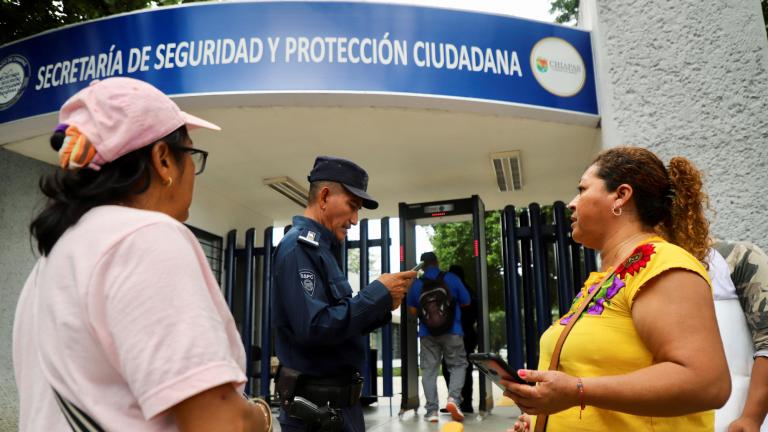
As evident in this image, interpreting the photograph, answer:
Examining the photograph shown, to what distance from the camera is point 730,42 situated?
3480 mm

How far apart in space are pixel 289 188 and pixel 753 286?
5.88 m

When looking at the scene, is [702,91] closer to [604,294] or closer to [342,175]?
[342,175]

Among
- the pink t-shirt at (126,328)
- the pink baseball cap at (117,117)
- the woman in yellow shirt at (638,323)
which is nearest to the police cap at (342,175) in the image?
the woman in yellow shirt at (638,323)

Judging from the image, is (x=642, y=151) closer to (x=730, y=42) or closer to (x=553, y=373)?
(x=553, y=373)

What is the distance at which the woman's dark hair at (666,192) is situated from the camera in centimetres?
158

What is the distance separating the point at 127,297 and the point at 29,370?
0.87ft

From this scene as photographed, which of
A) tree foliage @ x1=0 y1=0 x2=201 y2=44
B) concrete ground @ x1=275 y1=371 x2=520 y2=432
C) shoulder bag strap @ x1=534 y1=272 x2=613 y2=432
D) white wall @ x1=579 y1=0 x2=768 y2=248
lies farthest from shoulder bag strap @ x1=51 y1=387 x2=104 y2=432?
tree foliage @ x1=0 y1=0 x2=201 y2=44

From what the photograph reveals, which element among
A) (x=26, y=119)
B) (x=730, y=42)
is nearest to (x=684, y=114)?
(x=730, y=42)

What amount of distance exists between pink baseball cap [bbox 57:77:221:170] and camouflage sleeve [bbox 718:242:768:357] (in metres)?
1.94

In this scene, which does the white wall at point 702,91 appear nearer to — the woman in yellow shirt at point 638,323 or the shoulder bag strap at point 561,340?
the woman in yellow shirt at point 638,323

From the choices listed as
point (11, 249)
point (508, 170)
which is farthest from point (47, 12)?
point (508, 170)

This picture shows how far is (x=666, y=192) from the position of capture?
160cm

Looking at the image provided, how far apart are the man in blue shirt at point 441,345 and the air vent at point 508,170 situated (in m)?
1.34

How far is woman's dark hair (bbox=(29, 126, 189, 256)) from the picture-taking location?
3.19 feet
